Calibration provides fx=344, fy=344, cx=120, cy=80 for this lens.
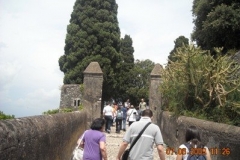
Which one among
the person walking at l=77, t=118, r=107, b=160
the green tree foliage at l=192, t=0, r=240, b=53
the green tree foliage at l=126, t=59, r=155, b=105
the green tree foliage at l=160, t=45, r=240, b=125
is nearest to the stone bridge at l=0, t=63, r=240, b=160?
the person walking at l=77, t=118, r=107, b=160

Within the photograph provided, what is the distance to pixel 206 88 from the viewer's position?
Result: 12086 mm

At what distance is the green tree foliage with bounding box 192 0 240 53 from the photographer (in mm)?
22938

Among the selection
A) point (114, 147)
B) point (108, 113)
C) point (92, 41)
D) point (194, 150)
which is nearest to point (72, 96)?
point (108, 113)

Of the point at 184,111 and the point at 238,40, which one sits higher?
the point at 238,40

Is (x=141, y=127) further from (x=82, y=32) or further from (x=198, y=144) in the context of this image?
(x=82, y=32)

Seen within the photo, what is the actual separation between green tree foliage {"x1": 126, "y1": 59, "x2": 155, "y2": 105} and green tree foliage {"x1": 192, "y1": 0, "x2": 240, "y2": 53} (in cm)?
2018

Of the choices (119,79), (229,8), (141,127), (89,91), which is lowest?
(141,127)

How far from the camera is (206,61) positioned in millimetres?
12359

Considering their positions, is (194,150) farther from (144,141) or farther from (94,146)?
(94,146)

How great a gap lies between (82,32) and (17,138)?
29.2 m

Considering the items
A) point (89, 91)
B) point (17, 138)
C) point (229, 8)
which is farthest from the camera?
point (229, 8)

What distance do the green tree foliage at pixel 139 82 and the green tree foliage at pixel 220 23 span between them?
66.2 feet

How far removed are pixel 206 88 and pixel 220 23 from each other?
477 inches

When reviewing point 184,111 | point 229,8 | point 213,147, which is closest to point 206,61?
point 184,111
